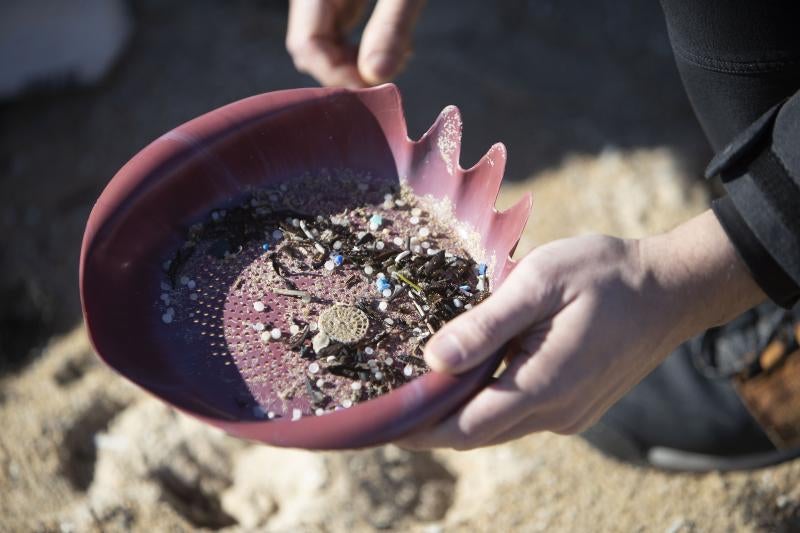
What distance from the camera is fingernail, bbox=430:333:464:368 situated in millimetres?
876

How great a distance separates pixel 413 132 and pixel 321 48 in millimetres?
786

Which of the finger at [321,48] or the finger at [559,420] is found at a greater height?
the finger at [321,48]

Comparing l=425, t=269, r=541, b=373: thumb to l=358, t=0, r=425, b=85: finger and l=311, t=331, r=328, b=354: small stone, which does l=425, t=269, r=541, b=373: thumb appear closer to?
l=311, t=331, r=328, b=354: small stone

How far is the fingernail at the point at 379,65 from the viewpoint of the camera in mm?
1297

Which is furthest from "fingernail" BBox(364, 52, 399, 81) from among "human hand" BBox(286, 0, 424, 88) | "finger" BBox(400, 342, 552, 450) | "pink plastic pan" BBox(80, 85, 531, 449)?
"finger" BBox(400, 342, 552, 450)

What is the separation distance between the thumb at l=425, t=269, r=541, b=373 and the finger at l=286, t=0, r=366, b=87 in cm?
58

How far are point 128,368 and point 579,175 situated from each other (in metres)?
1.36

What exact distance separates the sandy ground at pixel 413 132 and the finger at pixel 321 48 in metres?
0.67

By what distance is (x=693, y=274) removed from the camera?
1.00m

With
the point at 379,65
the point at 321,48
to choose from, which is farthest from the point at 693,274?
the point at 321,48

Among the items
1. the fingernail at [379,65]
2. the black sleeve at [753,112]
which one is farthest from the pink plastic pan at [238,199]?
the black sleeve at [753,112]

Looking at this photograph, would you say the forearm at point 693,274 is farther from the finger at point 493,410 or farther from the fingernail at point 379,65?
the fingernail at point 379,65

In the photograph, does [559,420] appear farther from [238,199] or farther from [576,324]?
[238,199]

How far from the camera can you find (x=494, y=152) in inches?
43.6
